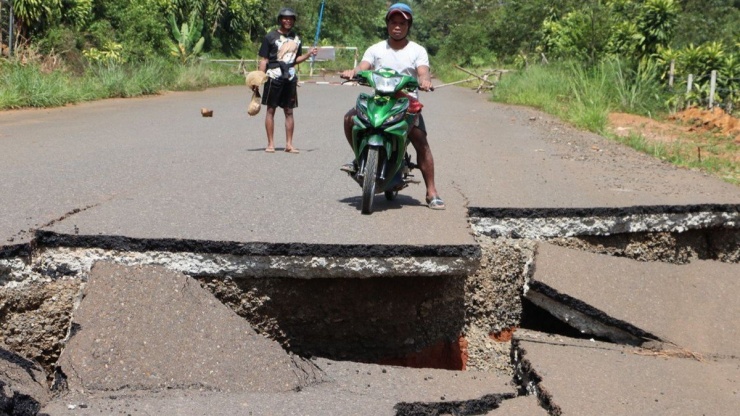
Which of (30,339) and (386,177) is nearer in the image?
(30,339)

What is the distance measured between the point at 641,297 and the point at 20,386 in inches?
133

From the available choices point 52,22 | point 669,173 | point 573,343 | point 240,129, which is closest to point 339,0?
point 52,22

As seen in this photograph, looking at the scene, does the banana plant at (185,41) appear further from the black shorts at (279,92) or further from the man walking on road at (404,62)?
the man walking on road at (404,62)

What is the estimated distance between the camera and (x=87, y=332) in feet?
12.8

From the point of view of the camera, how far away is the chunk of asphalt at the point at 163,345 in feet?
12.2

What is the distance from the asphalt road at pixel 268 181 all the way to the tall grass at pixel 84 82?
5.10ft

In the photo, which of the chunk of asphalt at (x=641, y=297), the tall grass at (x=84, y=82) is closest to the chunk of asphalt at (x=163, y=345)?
the chunk of asphalt at (x=641, y=297)

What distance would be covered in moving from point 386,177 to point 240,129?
725 cm

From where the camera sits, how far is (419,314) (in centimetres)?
495

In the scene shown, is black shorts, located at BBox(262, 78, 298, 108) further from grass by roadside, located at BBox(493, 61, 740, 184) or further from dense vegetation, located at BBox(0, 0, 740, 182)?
dense vegetation, located at BBox(0, 0, 740, 182)

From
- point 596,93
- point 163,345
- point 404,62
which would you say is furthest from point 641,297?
point 596,93

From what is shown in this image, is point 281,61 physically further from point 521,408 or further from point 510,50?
point 510,50

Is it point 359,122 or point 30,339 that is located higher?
point 359,122

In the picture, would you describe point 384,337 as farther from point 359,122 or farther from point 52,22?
point 52,22
